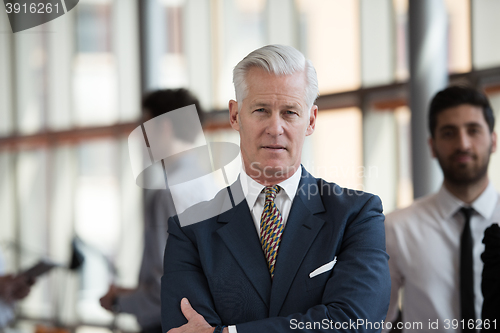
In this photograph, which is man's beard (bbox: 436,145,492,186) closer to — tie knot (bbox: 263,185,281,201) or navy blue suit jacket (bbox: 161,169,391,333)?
navy blue suit jacket (bbox: 161,169,391,333)

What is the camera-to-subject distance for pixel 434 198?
83.6 inches

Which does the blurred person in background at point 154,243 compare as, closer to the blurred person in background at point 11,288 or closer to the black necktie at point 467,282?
the blurred person in background at point 11,288

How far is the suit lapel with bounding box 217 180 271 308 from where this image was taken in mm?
1272

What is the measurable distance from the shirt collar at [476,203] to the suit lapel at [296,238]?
899 mm

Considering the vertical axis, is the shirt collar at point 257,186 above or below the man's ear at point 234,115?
below

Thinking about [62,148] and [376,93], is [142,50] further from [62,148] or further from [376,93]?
[376,93]

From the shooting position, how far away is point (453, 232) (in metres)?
2.00

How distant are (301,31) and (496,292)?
2596 millimetres

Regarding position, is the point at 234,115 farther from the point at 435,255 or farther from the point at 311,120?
the point at 435,255

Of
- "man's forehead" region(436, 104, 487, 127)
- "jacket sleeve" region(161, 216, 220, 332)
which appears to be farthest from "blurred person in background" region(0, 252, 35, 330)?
"man's forehead" region(436, 104, 487, 127)

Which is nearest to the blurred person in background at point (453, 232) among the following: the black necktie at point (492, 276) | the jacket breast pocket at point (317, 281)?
the black necktie at point (492, 276)

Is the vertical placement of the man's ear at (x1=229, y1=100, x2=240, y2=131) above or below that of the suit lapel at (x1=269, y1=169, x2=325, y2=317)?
above

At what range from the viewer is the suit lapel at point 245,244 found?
127 centimetres

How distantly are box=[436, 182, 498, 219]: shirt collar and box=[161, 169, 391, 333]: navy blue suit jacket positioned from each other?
0.79 metres
